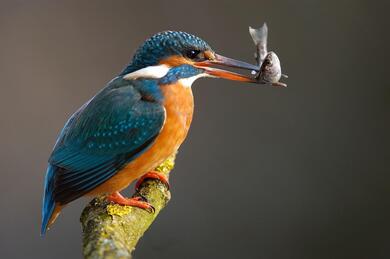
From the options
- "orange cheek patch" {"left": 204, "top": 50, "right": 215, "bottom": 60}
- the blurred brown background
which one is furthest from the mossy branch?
the blurred brown background

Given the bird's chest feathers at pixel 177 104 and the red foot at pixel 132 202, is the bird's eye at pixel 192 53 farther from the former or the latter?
the red foot at pixel 132 202

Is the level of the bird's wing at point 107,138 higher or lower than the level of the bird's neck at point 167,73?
lower

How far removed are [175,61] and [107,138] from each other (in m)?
0.37

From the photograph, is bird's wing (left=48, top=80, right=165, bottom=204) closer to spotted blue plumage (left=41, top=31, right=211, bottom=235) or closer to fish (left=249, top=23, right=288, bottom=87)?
spotted blue plumage (left=41, top=31, right=211, bottom=235)

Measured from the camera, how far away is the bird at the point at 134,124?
2.33m

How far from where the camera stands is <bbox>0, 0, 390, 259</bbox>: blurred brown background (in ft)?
13.0

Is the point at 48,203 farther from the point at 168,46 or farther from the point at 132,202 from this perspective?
the point at 168,46

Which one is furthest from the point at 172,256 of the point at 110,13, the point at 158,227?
the point at 110,13

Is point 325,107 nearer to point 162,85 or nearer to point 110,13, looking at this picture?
point 110,13

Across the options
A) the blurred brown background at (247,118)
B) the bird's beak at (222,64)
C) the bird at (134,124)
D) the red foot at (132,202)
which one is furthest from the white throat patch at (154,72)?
the blurred brown background at (247,118)

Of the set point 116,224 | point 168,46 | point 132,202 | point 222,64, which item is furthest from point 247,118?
point 116,224

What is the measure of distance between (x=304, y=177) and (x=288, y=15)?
104 centimetres

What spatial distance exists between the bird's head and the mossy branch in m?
0.42

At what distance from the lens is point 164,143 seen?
2355mm
